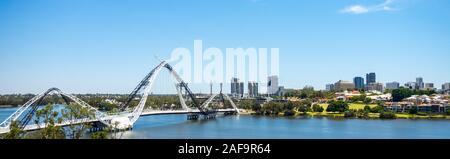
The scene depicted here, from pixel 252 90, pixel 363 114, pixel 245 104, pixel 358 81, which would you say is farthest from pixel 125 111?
pixel 358 81

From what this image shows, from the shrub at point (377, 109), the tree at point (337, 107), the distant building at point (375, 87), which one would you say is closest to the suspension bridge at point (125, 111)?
the tree at point (337, 107)

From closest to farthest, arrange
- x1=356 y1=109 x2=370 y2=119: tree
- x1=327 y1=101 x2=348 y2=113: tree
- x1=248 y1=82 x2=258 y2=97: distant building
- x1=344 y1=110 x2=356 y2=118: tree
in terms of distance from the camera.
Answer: x1=356 y1=109 x2=370 y2=119: tree < x1=344 y1=110 x2=356 y2=118: tree < x1=327 y1=101 x2=348 y2=113: tree < x1=248 y1=82 x2=258 y2=97: distant building

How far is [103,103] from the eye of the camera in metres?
24.9

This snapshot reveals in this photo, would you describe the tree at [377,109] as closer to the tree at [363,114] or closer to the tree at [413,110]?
the tree at [363,114]

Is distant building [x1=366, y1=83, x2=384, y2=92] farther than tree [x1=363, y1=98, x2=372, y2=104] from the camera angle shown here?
Yes

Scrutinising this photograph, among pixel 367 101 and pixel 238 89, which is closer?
pixel 367 101

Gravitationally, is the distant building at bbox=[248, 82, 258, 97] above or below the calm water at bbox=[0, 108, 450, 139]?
above

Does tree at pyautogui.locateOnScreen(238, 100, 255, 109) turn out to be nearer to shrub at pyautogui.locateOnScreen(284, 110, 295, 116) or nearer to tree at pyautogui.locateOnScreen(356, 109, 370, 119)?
shrub at pyautogui.locateOnScreen(284, 110, 295, 116)

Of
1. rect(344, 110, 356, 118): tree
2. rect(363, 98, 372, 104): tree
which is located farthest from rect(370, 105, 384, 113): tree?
rect(363, 98, 372, 104): tree

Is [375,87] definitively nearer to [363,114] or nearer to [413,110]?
[413,110]

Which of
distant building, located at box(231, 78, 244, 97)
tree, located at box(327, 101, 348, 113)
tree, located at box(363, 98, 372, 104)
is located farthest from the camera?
distant building, located at box(231, 78, 244, 97)

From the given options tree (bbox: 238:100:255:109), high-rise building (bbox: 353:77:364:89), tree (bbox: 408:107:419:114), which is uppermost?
high-rise building (bbox: 353:77:364:89)
